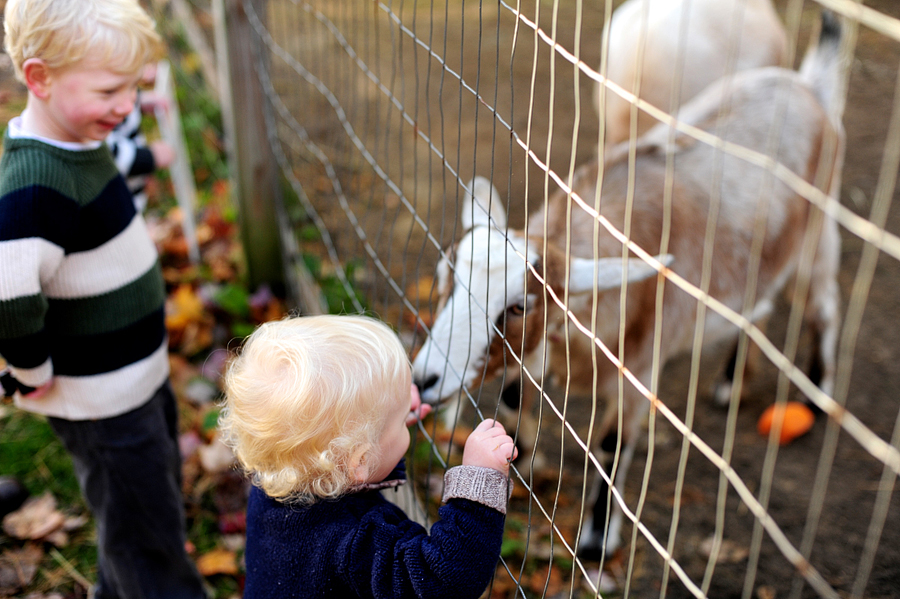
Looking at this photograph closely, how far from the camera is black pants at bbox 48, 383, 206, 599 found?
2143 mm

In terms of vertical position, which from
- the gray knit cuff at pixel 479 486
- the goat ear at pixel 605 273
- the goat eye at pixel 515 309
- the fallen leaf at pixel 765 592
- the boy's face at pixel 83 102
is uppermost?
the boy's face at pixel 83 102

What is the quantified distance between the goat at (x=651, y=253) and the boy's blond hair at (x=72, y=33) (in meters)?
1.09

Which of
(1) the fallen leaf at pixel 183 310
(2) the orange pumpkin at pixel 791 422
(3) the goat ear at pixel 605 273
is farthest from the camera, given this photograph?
(1) the fallen leaf at pixel 183 310

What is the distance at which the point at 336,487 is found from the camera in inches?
55.0

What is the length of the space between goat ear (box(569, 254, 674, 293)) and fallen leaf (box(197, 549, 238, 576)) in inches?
63.7

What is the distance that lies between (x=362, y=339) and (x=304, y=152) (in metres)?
4.27

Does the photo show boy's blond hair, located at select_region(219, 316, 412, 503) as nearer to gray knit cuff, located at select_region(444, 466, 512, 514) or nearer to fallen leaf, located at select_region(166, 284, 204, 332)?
gray knit cuff, located at select_region(444, 466, 512, 514)

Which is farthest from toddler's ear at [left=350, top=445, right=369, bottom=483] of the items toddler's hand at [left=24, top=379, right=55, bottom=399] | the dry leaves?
the dry leaves

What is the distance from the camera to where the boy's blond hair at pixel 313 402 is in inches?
52.8

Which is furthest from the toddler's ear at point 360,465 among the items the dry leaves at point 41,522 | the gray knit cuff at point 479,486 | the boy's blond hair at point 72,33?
the dry leaves at point 41,522

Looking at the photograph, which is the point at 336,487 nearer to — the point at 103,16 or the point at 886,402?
the point at 103,16

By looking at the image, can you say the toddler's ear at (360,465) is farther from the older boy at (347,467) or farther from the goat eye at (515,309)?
the goat eye at (515,309)

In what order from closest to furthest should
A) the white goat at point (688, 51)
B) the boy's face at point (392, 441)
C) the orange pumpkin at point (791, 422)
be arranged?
the boy's face at point (392, 441) < the orange pumpkin at point (791, 422) < the white goat at point (688, 51)

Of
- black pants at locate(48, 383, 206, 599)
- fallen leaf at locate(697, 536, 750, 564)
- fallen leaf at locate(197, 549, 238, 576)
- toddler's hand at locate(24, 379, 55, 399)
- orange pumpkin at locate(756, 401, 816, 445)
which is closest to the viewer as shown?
toddler's hand at locate(24, 379, 55, 399)
